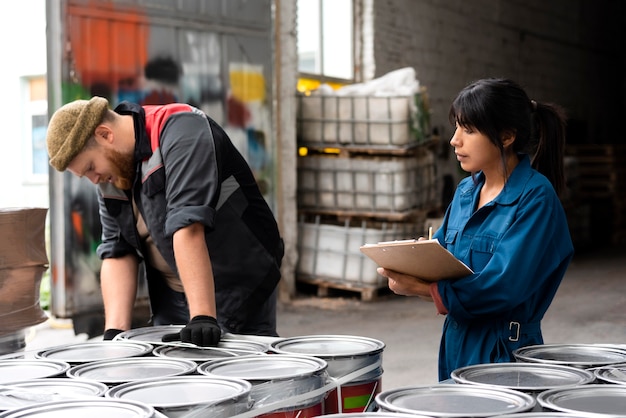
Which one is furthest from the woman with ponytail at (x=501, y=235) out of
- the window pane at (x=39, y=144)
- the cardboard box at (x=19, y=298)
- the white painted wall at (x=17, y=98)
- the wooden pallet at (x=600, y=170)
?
the wooden pallet at (x=600, y=170)

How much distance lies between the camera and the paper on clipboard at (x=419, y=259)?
2.76m

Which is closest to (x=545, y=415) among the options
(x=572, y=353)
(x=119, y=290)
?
(x=572, y=353)

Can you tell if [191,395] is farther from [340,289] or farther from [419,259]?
[340,289]

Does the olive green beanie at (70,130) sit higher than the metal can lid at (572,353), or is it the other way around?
the olive green beanie at (70,130)

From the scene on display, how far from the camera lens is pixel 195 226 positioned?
3150 mm

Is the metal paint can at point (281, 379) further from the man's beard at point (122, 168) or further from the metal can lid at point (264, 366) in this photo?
the man's beard at point (122, 168)

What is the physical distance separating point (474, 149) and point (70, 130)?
1428 mm

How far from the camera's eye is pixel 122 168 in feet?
11.2

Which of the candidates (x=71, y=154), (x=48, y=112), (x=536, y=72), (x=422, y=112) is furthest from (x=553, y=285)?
(x=536, y=72)

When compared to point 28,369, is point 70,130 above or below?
above

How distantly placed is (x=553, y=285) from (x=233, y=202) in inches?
49.2

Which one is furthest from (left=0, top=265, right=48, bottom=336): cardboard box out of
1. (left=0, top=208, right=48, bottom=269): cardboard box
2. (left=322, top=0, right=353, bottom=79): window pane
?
(left=322, top=0, right=353, bottom=79): window pane

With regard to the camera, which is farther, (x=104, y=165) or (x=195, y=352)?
(x=104, y=165)

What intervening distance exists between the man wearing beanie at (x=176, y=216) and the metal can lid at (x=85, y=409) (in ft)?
2.46
